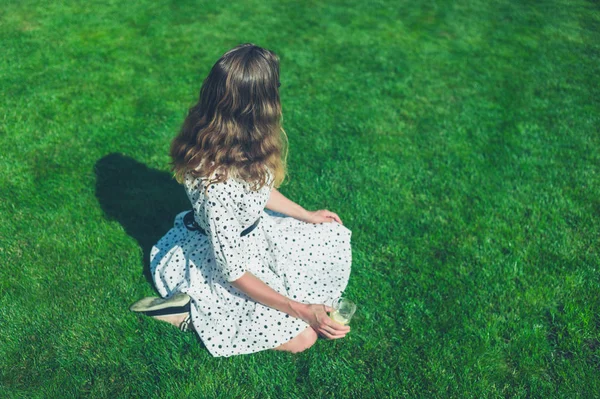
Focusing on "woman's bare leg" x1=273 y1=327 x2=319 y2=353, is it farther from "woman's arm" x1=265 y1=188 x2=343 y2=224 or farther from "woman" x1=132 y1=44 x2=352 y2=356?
"woman's arm" x1=265 y1=188 x2=343 y2=224

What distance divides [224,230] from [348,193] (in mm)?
2238

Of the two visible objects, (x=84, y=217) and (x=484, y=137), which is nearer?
(x=84, y=217)

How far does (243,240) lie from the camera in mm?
3150

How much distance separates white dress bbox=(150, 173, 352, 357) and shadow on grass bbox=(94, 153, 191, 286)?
1.76 feet

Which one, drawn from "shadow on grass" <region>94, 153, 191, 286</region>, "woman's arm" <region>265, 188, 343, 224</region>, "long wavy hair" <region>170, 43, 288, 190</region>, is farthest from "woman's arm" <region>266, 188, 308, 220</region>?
"shadow on grass" <region>94, 153, 191, 286</region>

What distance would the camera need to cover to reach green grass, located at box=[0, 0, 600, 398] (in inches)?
126

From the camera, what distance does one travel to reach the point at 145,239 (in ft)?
13.4

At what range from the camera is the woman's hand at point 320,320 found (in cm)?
298

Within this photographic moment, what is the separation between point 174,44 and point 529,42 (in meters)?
6.05

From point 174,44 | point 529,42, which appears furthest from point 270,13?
point 529,42

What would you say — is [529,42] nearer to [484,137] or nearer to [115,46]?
[484,137]

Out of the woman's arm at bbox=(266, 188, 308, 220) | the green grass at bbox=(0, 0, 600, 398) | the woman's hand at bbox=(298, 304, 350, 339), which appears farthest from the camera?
the woman's arm at bbox=(266, 188, 308, 220)

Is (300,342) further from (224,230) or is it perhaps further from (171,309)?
(224,230)

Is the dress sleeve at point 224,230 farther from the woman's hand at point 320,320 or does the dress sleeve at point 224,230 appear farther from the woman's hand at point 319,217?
the woman's hand at point 319,217
